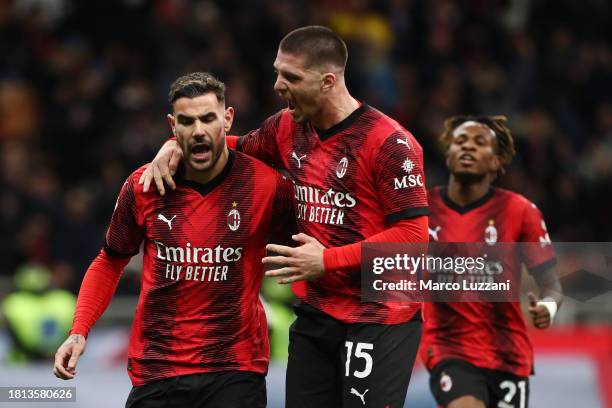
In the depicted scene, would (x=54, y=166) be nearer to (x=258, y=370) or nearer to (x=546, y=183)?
(x=546, y=183)

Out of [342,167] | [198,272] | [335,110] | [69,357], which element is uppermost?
[335,110]

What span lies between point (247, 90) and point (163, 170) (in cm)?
685

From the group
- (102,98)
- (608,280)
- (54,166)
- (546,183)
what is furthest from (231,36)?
(608,280)

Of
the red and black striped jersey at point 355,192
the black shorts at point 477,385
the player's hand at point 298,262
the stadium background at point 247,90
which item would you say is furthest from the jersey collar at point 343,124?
the stadium background at point 247,90

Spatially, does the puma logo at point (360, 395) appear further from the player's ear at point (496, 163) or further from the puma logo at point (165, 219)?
the player's ear at point (496, 163)

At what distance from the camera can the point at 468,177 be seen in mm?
Answer: 7027

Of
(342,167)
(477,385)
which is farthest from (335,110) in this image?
(477,385)

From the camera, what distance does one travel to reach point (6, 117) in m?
12.4

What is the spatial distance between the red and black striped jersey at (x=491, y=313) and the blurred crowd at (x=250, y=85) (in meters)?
5.00

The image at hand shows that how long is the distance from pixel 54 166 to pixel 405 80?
160 inches

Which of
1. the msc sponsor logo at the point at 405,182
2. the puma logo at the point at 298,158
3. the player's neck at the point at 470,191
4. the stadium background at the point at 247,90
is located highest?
the stadium background at the point at 247,90

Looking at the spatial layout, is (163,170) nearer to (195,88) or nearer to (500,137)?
(195,88)

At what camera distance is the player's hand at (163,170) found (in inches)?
225

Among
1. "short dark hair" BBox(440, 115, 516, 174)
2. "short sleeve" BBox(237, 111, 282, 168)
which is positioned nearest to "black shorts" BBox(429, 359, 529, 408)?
"short dark hair" BBox(440, 115, 516, 174)
